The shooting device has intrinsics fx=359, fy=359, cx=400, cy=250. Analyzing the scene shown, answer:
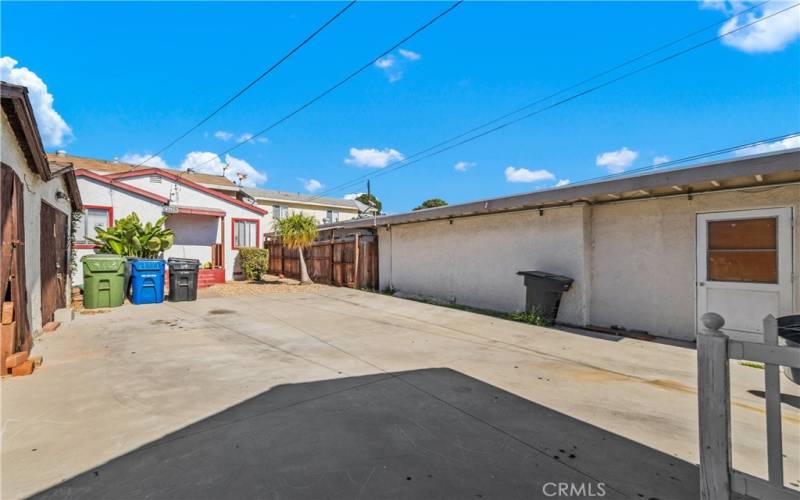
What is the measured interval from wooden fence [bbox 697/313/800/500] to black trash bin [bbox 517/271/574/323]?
5.74 m

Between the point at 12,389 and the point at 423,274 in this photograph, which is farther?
the point at 423,274

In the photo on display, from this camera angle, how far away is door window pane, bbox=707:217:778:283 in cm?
546

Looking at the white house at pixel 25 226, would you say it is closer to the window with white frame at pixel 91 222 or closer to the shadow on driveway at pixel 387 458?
the shadow on driveway at pixel 387 458

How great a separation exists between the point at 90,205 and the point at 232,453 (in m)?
15.1

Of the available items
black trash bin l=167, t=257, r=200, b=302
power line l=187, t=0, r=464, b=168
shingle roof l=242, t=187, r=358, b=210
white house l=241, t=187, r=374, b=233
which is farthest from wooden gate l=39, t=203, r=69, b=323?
shingle roof l=242, t=187, r=358, b=210

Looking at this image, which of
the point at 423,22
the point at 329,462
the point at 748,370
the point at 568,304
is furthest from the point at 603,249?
the point at 329,462

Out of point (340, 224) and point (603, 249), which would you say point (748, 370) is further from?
point (340, 224)

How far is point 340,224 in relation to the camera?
48.5 ft

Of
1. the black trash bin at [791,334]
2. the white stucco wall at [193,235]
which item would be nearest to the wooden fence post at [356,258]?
the white stucco wall at [193,235]

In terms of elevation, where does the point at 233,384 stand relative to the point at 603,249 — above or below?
below

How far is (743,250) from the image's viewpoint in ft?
18.7

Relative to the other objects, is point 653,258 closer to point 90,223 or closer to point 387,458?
point 387,458

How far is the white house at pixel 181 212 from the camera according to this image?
525 inches

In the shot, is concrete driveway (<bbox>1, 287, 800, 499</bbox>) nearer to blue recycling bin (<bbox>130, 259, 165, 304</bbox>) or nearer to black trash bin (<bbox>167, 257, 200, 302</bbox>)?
blue recycling bin (<bbox>130, 259, 165, 304</bbox>)
